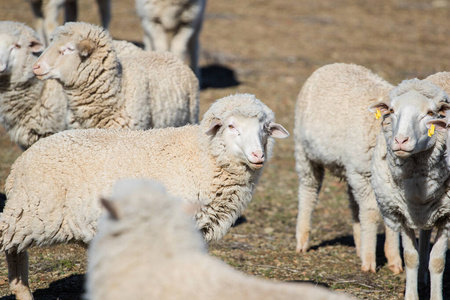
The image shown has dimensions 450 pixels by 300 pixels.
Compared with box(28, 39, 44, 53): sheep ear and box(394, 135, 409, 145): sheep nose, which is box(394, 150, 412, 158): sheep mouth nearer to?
box(394, 135, 409, 145): sheep nose

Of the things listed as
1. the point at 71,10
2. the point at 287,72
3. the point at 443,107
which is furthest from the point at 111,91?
the point at 287,72

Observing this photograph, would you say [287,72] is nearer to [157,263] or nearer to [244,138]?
[244,138]

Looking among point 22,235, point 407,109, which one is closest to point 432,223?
point 407,109

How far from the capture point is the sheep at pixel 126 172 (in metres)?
4.33

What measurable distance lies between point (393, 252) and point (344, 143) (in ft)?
4.08

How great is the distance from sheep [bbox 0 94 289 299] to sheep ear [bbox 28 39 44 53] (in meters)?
2.17

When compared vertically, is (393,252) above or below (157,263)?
below

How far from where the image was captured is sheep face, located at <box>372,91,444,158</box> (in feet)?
14.8

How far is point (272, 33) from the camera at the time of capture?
16.5 meters

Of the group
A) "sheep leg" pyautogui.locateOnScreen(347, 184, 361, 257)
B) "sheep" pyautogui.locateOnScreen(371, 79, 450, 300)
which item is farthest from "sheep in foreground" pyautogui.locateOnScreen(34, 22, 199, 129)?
"sheep" pyautogui.locateOnScreen(371, 79, 450, 300)

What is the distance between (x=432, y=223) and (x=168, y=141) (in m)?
2.27

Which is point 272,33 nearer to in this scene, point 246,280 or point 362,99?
point 362,99

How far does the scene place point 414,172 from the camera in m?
4.86

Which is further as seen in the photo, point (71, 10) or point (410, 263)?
point (71, 10)
